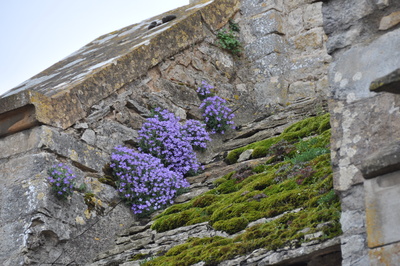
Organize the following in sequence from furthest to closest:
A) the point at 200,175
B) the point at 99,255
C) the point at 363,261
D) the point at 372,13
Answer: the point at 200,175
the point at 99,255
the point at 372,13
the point at 363,261

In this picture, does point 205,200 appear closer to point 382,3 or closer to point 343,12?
point 343,12

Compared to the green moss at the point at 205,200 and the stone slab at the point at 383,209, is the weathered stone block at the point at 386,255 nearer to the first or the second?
the stone slab at the point at 383,209

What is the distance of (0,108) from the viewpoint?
5.89 meters

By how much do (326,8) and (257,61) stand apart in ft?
15.3

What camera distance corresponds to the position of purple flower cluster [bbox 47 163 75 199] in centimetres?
551

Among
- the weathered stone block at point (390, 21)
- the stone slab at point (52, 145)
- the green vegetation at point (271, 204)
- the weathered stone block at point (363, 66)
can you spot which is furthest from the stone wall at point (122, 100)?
the weathered stone block at point (390, 21)

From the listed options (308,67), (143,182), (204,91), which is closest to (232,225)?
(143,182)

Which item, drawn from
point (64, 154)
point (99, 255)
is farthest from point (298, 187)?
point (64, 154)

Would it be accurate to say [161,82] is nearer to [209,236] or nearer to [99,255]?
[99,255]

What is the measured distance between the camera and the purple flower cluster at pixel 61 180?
5508 mm

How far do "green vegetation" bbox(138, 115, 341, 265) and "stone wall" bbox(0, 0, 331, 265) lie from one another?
2.28 feet

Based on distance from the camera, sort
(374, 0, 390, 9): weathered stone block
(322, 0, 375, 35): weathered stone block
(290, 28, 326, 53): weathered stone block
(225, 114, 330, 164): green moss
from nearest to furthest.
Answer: (374, 0, 390, 9): weathered stone block
(322, 0, 375, 35): weathered stone block
(225, 114, 330, 164): green moss
(290, 28, 326, 53): weathered stone block

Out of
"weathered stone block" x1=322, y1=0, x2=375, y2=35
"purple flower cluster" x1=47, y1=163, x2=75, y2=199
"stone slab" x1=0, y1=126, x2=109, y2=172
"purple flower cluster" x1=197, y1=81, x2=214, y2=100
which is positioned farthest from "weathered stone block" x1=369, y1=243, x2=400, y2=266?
"purple flower cluster" x1=197, y1=81, x2=214, y2=100

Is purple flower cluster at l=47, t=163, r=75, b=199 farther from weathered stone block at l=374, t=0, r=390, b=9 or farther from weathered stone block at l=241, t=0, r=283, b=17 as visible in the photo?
weathered stone block at l=241, t=0, r=283, b=17
